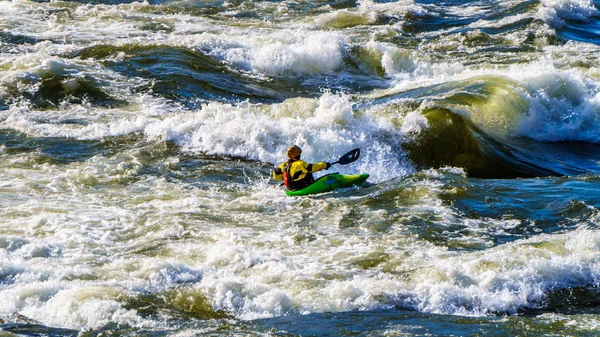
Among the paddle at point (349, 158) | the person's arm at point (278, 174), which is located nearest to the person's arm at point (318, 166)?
the person's arm at point (278, 174)

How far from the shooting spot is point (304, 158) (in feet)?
42.8

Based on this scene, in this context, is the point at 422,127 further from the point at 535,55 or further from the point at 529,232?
the point at 535,55

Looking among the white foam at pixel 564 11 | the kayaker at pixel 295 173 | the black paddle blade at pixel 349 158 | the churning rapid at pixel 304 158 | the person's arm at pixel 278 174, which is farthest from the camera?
the white foam at pixel 564 11

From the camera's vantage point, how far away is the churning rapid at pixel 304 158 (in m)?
7.58

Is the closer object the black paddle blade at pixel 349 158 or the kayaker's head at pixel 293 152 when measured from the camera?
the kayaker's head at pixel 293 152

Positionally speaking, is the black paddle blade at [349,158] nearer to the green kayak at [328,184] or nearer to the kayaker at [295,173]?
the green kayak at [328,184]

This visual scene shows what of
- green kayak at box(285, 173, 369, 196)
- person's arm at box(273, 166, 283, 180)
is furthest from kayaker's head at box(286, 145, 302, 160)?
green kayak at box(285, 173, 369, 196)

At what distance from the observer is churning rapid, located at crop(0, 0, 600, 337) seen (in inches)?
298

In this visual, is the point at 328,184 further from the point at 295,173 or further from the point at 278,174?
the point at 278,174

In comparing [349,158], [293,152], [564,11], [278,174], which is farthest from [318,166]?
[564,11]

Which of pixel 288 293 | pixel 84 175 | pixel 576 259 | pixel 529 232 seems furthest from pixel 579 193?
pixel 84 175

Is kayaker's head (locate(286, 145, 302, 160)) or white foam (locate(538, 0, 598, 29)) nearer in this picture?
kayaker's head (locate(286, 145, 302, 160))

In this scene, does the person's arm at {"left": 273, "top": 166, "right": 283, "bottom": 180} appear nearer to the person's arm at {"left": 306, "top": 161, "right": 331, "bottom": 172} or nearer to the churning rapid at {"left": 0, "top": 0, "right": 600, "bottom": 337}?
the churning rapid at {"left": 0, "top": 0, "right": 600, "bottom": 337}

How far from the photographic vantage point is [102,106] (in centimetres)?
1512
